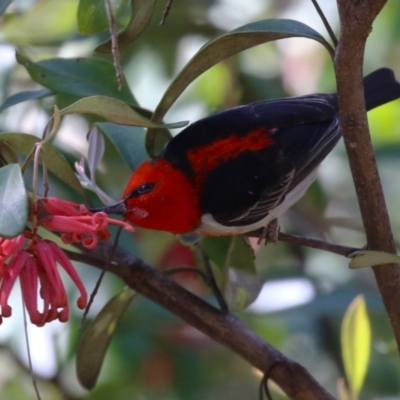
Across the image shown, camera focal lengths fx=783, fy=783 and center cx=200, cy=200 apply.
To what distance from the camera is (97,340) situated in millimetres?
1790

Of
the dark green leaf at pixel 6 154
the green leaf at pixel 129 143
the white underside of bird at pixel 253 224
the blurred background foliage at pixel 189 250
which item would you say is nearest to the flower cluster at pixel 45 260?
the dark green leaf at pixel 6 154

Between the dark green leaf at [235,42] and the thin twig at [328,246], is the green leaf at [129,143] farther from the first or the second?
the thin twig at [328,246]

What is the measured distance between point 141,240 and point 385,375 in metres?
0.95

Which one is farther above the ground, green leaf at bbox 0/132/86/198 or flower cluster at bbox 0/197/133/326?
green leaf at bbox 0/132/86/198

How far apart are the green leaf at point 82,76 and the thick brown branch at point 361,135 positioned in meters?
0.59

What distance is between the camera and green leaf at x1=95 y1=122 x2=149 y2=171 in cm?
181

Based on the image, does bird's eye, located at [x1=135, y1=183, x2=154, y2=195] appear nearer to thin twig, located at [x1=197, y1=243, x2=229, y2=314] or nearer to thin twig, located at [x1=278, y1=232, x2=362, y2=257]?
thin twig, located at [x1=197, y1=243, x2=229, y2=314]

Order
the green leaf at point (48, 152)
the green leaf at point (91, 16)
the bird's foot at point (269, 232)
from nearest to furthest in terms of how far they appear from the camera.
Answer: the green leaf at point (48, 152) → the green leaf at point (91, 16) → the bird's foot at point (269, 232)

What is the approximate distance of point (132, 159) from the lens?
1.83m

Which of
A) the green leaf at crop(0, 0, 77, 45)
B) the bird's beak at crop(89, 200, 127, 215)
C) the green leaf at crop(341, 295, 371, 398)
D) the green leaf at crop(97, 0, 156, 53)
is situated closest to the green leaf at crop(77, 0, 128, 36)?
the green leaf at crop(97, 0, 156, 53)

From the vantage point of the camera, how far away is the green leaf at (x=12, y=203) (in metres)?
0.99

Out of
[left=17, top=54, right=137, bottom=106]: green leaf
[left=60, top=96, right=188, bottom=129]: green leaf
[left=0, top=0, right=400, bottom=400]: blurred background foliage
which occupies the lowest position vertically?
[left=0, top=0, right=400, bottom=400]: blurred background foliage

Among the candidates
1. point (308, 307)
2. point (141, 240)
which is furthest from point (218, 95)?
point (308, 307)

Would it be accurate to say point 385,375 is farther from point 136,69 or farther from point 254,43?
point 254,43
